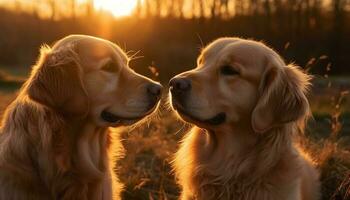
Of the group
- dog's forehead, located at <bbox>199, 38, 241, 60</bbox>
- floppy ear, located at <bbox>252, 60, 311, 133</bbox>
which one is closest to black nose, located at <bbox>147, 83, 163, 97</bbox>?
dog's forehead, located at <bbox>199, 38, 241, 60</bbox>

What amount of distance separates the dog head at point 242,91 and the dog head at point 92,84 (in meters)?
0.35

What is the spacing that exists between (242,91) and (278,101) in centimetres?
30

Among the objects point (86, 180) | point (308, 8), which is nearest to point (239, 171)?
point (86, 180)

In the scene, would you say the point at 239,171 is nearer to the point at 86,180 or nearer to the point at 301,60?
the point at 86,180

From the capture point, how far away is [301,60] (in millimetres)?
22500

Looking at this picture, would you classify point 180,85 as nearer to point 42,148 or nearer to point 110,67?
point 110,67

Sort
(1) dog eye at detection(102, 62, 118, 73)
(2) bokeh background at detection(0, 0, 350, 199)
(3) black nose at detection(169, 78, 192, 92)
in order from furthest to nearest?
(2) bokeh background at detection(0, 0, 350, 199) → (1) dog eye at detection(102, 62, 118, 73) → (3) black nose at detection(169, 78, 192, 92)

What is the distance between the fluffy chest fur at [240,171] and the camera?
157 inches

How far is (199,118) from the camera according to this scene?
155 inches

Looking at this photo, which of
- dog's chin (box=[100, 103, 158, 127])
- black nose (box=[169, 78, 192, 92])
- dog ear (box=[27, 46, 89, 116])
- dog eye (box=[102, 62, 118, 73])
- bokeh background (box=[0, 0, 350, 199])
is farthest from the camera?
bokeh background (box=[0, 0, 350, 199])

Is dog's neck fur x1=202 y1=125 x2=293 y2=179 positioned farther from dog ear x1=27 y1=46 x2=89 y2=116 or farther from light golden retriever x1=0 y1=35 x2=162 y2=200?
dog ear x1=27 y1=46 x2=89 y2=116

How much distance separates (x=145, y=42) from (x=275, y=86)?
18.0 m

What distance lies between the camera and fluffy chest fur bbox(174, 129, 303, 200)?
3.99 metres

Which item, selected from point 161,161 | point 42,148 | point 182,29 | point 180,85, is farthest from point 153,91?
point 182,29
